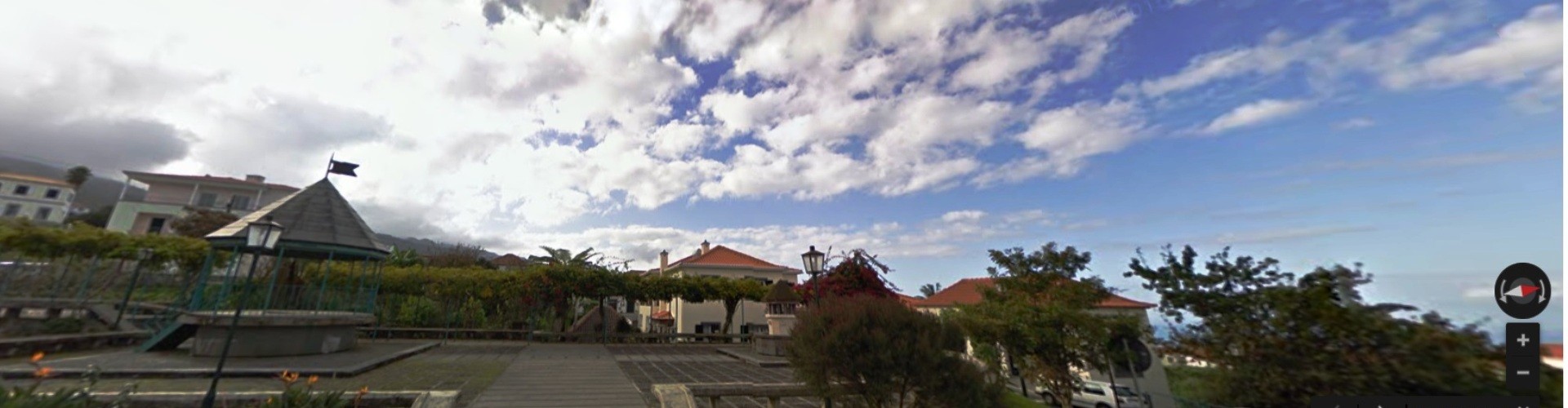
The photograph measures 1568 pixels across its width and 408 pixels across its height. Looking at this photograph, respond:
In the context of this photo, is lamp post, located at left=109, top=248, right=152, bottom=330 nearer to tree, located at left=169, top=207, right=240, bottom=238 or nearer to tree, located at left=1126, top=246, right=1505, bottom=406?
tree, located at left=169, top=207, right=240, bottom=238

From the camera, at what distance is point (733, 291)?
27328mm

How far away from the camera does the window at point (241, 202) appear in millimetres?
44594

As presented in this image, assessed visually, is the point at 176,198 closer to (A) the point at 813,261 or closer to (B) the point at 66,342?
(B) the point at 66,342

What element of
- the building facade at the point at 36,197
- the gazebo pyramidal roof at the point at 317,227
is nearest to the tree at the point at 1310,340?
the gazebo pyramidal roof at the point at 317,227

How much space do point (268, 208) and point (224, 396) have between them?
1126 centimetres

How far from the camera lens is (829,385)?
20.3 feet

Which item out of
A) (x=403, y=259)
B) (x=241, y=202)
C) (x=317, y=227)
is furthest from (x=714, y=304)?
(x=241, y=202)

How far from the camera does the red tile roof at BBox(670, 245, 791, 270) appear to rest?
40.2 meters

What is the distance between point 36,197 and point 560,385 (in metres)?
94.0

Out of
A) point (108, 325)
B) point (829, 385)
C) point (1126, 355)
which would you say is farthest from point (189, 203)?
point (1126, 355)

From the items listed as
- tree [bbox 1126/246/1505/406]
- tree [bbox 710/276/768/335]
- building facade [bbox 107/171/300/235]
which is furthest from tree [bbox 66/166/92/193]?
tree [bbox 1126/246/1505/406]

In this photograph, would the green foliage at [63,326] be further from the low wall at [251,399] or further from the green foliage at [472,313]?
the low wall at [251,399]

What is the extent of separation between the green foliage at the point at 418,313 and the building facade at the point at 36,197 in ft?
222

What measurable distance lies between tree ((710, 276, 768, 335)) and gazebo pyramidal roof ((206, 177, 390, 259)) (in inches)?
604
